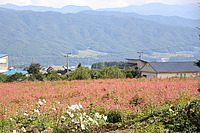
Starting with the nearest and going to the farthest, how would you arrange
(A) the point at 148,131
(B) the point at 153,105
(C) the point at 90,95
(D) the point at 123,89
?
(A) the point at 148,131, (B) the point at 153,105, (C) the point at 90,95, (D) the point at 123,89

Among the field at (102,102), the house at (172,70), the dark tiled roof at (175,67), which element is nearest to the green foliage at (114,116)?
the field at (102,102)

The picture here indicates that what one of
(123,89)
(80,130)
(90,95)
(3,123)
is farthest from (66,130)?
(123,89)

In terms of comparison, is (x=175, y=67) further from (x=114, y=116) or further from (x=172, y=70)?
(x=114, y=116)

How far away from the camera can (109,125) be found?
903cm

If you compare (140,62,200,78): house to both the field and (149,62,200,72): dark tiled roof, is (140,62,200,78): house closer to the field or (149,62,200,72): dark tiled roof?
(149,62,200,72): dark tiled roof

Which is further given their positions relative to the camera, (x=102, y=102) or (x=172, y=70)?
(x=172, y=70)

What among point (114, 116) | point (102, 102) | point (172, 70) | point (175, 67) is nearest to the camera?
point (114, 116)

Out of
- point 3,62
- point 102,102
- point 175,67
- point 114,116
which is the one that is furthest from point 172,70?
point 3,62

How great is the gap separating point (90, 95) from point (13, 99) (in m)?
3.53

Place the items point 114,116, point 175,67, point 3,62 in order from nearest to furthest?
point 114,116, point 175,67, point 3,62

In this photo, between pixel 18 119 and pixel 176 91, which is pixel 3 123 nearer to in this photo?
pixel 18 119

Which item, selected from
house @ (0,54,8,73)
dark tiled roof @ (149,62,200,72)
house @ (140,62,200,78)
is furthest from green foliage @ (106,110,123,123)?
house @ (0,54,8,73)

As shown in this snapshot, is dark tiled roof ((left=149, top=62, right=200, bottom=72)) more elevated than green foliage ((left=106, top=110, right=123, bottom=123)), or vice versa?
dark tiled roof ((left=149, top=62, right=200, bottom=72))

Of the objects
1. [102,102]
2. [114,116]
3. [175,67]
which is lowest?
[114,116]
